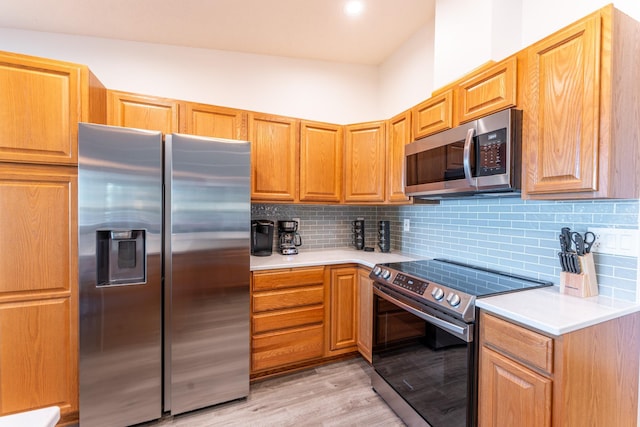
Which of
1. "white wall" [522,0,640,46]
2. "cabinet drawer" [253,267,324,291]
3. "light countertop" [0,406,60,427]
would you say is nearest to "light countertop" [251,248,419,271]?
"cabinet drawer" [253,267,324,291]

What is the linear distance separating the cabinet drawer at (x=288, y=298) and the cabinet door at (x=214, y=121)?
1.36 m

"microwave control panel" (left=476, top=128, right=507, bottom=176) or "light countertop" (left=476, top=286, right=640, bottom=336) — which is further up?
"microwave control panel" (left=476, top=128, right=507, bottom=176)

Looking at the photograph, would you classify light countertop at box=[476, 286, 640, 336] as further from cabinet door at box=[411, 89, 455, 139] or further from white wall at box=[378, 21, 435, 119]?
white wall at box=[378, 21, 435, 119]

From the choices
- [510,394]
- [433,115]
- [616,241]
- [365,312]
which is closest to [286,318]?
[365,312]

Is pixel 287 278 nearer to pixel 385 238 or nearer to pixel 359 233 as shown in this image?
pixel 359 233

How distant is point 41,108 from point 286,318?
2.13 m

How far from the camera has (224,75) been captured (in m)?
2.79

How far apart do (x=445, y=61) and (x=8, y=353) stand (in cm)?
339

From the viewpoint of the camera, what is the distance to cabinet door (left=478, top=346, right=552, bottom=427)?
→ 1122 mm

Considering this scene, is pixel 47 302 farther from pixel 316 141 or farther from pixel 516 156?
pixel 516 156

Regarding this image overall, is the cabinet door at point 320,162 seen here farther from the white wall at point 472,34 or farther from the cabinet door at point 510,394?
the cabinet door at point 510,394

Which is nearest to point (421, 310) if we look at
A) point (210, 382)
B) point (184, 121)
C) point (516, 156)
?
point (516, 156)

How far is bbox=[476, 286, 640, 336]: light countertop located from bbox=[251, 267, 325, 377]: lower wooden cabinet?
1.36 m

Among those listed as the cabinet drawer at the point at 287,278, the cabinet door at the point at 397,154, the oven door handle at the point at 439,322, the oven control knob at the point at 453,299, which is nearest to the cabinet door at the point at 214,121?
the cabinet drawer at the point at 287,278
